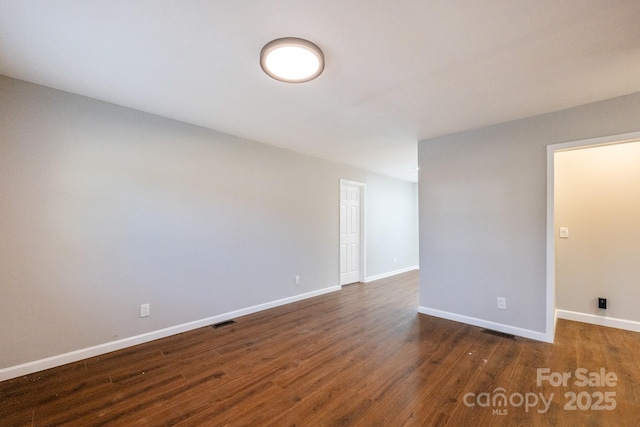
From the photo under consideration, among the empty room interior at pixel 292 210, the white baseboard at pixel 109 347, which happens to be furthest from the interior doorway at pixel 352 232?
the white baseboard at pixel 109 347

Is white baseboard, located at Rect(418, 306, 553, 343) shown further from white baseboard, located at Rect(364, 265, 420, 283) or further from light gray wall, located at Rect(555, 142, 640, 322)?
white baseboard, located at Rect(364, 265, 420, 283)

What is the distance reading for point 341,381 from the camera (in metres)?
2.04

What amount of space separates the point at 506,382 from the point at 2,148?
4.39 m

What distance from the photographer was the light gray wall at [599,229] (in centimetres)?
302

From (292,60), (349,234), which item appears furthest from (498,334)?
(292,60)

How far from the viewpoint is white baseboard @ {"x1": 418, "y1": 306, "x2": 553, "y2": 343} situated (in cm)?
275

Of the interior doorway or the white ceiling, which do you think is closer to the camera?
the white ceiling

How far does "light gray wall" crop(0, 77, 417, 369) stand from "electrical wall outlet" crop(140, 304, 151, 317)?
0.04 meters

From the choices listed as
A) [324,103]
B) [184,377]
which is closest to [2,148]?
[184,377]

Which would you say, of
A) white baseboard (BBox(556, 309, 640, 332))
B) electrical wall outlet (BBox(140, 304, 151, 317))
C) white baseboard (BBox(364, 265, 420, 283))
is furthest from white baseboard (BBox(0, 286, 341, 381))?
white baseboard (BBox(556, 309, 640, 332))

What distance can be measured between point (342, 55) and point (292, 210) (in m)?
2.66

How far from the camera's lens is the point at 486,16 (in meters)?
1.44

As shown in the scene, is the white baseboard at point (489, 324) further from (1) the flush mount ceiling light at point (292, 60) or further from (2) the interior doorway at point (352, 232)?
(1) the flush mount ceiling light at point (292, 60)

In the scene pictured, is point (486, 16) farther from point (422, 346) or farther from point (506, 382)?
point (422, 346)
